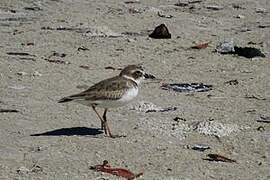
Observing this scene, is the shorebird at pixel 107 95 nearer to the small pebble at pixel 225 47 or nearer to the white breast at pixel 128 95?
the white breast at pixel 128 95

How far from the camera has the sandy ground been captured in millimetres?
7809

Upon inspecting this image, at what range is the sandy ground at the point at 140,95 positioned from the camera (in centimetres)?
781

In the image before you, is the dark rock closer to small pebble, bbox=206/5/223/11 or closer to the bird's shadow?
small pebble, bbox=206/5/223/11

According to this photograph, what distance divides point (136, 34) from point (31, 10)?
10.1 ft

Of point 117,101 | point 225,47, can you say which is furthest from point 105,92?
point 225,47

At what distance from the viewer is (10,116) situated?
917 centimetres

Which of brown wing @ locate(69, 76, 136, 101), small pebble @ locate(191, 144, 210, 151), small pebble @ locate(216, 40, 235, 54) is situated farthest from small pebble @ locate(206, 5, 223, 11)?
small pebble @ locate(191, 144, 210, 151)

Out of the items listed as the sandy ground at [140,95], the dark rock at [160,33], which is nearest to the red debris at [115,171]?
the sandy ground at [140,95]

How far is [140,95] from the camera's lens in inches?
420

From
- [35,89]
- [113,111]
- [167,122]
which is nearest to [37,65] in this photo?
[35,89]

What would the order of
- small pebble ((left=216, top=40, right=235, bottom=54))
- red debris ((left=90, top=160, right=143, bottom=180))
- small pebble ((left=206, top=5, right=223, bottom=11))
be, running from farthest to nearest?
small pebble ((left=206, top=5, right=223, bottom=11)) → small pebble ((left=216, top=40, right=235, bottom=54)) → red debris ((left=90, top=160, right=143, bottom=180))

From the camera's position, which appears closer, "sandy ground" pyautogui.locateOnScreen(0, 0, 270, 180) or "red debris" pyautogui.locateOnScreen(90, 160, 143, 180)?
"red debris" pyautogui.locateOnScreen(90, 160, 143, 180)

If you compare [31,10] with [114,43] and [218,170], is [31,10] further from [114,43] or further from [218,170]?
[218,170]

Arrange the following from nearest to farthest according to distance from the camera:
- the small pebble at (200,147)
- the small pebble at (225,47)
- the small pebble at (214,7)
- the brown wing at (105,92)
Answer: the small pebble at (200,147) < the brown wing at (105,92) < the small pebble at (225,47) < the small pebble at (214,7)
